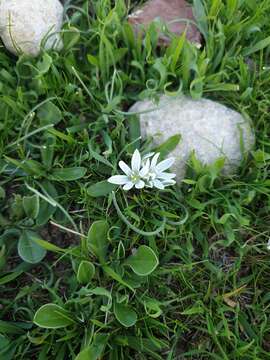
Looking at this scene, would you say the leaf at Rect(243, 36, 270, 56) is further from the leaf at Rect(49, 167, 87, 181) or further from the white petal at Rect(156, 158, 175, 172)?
the leaf at Rect(49, 167, 87, 181)

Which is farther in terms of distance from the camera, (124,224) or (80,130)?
(80,130)


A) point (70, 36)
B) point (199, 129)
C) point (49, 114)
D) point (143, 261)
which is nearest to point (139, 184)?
point (143, 261)

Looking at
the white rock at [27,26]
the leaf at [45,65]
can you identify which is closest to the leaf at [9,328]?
the leaf at [45,65]

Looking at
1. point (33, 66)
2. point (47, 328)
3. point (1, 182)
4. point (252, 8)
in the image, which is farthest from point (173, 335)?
point (252, 8)

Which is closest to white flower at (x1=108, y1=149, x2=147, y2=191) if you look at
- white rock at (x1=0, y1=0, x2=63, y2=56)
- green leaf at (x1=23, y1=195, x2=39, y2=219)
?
green leaf at (x1=23, y1=195, x2=39, y2=219)

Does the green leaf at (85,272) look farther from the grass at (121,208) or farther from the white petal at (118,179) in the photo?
the white petal at (118,179)

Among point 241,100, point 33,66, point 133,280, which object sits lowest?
point 133,280

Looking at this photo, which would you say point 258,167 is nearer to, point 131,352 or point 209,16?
point 209,16
